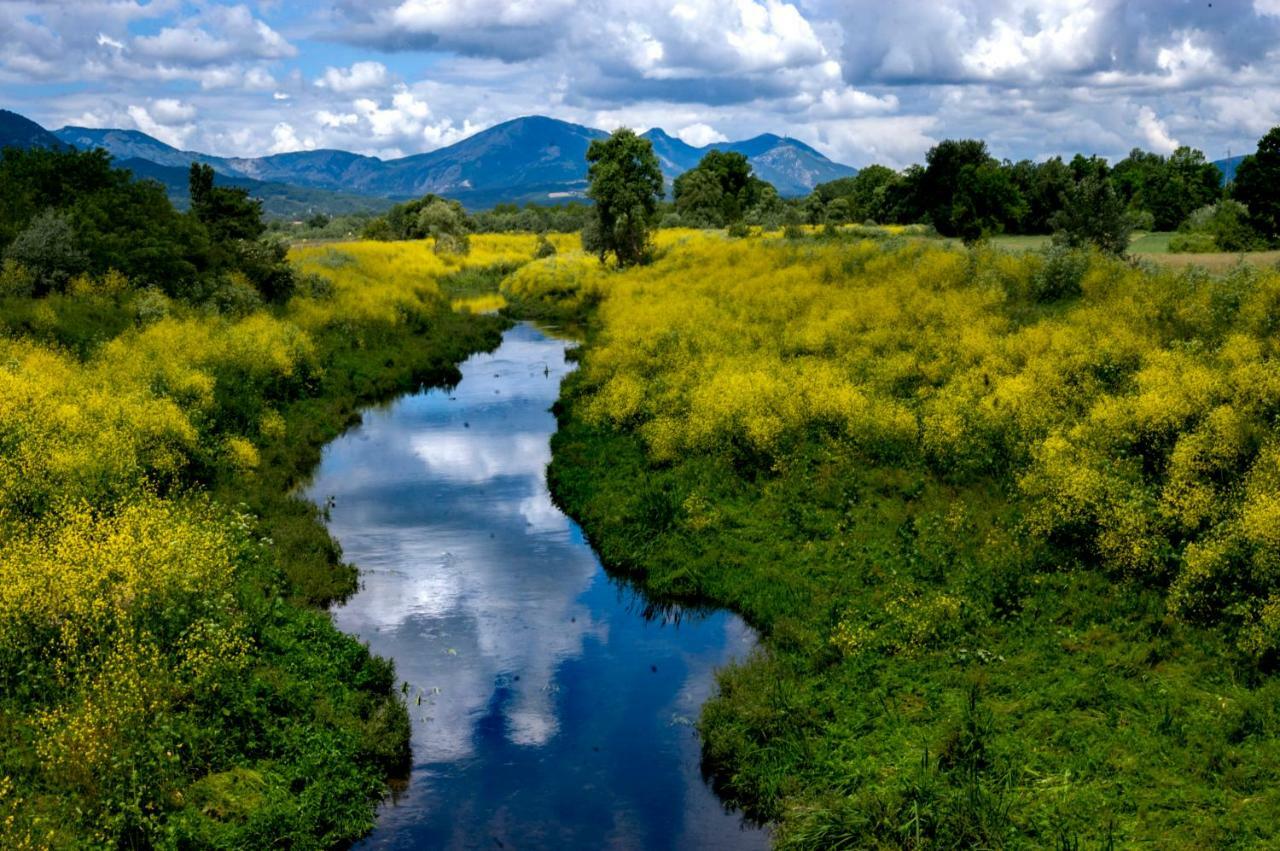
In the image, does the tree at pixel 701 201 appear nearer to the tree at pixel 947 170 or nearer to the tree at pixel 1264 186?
the tree at pixel 947 170

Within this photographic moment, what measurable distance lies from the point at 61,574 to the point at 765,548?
59.2ft

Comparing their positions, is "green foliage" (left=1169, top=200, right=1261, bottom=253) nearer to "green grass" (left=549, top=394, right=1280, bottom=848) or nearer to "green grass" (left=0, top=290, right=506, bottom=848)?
"green grass" (left=549, top=394, right=1280, bottom=848)

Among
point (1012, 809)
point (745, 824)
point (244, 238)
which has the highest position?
point (244, 238)

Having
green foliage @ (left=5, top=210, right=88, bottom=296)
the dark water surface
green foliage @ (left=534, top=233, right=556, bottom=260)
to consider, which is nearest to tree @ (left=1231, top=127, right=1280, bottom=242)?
the dark water surface

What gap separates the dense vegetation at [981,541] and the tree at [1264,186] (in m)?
18.3

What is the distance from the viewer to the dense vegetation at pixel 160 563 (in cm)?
1664

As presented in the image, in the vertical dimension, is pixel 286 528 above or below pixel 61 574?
below

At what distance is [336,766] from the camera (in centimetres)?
1833

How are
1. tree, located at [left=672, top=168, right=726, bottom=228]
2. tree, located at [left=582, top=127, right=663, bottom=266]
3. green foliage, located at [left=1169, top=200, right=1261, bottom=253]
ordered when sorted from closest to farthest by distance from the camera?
green foliage, located at [left=1169, top=200, right=1261, bottom=253] < tree, located at [left=582, top=127, right=663, bottom=266] < tree, located at [left=672, top=168, right=726, bottom=228]

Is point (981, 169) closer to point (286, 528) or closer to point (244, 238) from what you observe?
point (244, 238)

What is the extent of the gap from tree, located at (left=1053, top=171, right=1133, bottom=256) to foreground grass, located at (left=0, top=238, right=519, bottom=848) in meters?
40.4

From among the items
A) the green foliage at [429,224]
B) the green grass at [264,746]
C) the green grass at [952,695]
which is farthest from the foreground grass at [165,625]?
the green foliage at [429,224]

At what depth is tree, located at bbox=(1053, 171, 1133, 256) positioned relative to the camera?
4788 centimetres

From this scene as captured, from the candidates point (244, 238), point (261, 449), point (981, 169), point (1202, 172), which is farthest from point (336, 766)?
point (1202, 172)
